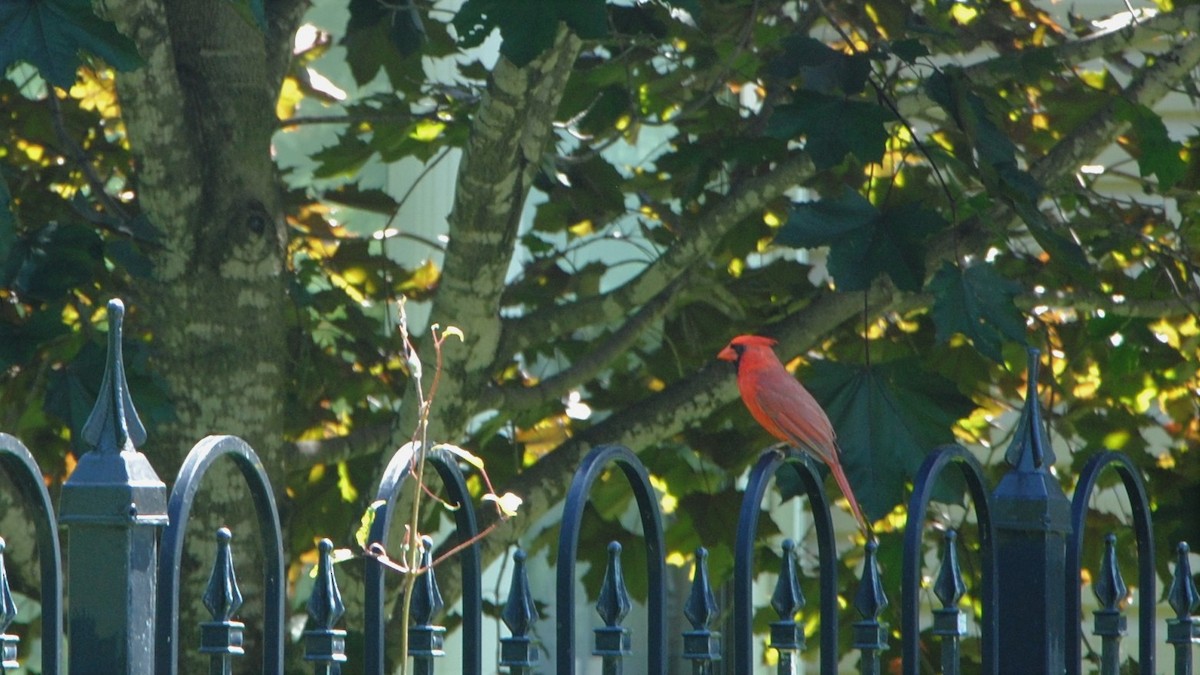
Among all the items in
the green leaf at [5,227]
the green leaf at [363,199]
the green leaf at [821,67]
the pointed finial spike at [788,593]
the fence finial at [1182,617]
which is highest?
the green leaf at [363,199]

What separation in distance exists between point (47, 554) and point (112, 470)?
0.12 metres

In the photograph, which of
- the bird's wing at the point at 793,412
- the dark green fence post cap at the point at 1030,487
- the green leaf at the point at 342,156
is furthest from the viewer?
the green leaf at the point at 342,156

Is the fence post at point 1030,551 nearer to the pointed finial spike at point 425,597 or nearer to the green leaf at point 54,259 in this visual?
the pointed finial spike at point 425,597

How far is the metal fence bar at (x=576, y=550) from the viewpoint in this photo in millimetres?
1725

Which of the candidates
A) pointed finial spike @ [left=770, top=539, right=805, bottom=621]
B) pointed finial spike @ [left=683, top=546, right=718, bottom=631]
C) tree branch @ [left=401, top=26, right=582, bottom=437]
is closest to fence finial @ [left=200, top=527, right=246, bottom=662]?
pointed finial spike @ [left=683, top=546, right=718, bottom=631]

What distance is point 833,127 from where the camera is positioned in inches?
107

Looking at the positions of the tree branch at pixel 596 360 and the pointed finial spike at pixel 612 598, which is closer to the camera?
the pointed finial spike at pixel 612 598

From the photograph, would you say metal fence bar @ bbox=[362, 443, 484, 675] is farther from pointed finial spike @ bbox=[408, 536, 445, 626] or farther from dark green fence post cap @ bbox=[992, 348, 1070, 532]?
dark green fence post cap @ bbox=[992, 348, 1070, 532]

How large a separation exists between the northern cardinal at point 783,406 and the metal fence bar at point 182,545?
1710 mm

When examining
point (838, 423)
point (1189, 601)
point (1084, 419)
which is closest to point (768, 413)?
point (838, 423)

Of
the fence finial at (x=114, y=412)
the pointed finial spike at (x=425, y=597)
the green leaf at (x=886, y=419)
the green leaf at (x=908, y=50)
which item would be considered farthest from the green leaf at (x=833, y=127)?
the fence finial at (x=114, y=412)

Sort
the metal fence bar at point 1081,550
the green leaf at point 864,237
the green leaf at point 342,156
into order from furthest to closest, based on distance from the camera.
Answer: the green leaf at point 342,156, the green leaf at point 864,237, the metal fence bar at point 1081,550

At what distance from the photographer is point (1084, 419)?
434 centimetres

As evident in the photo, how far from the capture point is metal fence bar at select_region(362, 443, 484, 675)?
1.63 m
